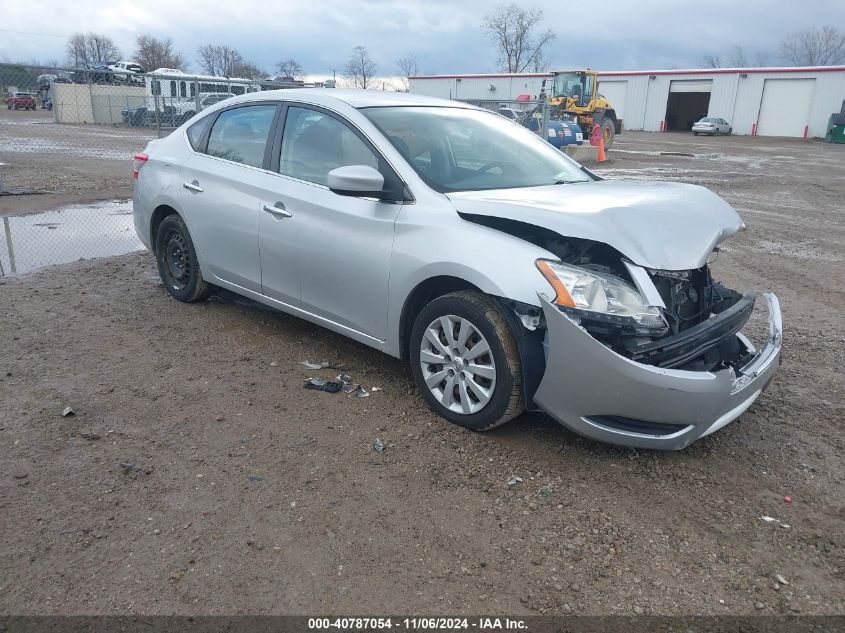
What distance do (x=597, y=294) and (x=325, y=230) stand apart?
1810 millimetres

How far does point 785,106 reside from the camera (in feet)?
162

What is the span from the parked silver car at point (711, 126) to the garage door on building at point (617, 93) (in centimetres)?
994

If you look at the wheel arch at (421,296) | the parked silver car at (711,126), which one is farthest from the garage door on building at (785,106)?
the wheel arch at (421,296)

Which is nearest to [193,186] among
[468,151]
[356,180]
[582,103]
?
[356,180]

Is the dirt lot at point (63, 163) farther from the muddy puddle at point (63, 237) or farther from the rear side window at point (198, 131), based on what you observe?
the rear side window at point (198, 131)

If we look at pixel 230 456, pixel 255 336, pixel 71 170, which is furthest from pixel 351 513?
pixel 71 170

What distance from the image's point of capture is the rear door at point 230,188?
15.9 feet

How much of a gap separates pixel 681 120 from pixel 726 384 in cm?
6073

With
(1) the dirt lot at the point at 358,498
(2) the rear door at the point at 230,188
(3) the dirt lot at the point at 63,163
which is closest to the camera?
(1) the dirt lot at the point at 358,498

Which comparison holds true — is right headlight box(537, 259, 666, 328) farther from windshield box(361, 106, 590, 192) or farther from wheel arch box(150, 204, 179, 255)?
wheel arch box(150, 204, 179, 255)

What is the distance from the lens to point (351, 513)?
10.1 feet

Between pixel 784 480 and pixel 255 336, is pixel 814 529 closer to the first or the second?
pixel 784 480

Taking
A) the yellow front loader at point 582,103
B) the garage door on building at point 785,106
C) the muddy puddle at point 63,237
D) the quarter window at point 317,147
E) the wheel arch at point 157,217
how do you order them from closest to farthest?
the quarter window at point 317,147 → the wheel arch at point 157,217 → the muddy puddle at point 63,237 → the yellow front loader at point 582,103 → the garage door on building at point 785,106

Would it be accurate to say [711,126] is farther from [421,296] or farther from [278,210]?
[421,296]
